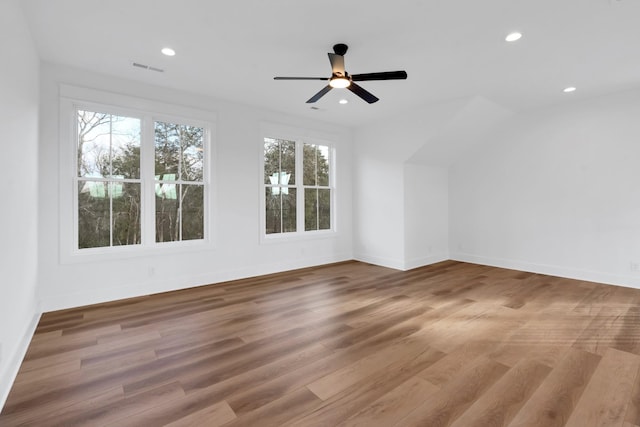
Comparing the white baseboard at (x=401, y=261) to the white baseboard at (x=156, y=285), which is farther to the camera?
the white baseboard at (x=401, y=261)

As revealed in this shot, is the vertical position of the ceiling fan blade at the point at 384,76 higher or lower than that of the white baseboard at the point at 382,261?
higher

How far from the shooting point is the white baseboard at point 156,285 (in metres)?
3.58

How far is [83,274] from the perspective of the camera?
3707 mm

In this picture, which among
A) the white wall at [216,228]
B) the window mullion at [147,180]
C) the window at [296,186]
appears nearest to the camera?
the white wall at [216,228]

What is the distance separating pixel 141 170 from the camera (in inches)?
164

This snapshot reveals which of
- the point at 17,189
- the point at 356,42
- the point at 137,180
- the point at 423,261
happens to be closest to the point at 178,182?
the point at 137,180

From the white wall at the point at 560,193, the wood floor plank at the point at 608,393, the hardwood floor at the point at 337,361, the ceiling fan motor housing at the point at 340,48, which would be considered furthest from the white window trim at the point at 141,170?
the white wall at the point at 560,193

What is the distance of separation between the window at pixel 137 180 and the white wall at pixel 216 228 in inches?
9.5

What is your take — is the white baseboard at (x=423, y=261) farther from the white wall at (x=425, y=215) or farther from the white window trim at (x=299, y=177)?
the white window trim at (x=299, y=177)

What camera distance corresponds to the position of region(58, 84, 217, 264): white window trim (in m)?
3.61

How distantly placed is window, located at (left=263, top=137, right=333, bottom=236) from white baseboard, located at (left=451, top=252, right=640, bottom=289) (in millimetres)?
2961

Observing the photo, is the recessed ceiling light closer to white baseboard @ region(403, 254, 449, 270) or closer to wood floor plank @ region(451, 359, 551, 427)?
wood floor plank @ region(451, 359, 551, 427)

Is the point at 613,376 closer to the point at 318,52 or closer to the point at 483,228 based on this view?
the point at 318,52

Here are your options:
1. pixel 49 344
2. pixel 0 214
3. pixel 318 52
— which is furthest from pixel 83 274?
pixel 318 52
